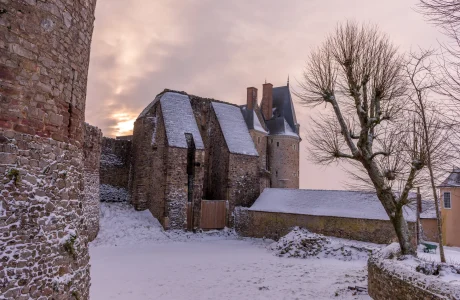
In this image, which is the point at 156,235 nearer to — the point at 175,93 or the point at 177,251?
the point at 177,251

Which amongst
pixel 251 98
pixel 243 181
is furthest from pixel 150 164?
pixel 251 98

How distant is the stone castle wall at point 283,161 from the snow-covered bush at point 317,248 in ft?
44.4

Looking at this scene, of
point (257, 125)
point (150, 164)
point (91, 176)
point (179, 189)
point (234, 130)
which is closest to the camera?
point (91, 176)

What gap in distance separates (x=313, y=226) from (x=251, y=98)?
601 inches

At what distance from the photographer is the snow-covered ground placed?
9.05 meters

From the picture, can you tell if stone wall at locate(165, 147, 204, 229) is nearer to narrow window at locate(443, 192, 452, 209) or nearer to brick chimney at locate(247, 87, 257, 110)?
brick chimney at locate(247, 87, 257, 110)

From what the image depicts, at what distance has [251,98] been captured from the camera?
30.4 m

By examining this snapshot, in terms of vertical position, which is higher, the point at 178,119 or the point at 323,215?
the point at 178,119

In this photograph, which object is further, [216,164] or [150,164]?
[216,164]

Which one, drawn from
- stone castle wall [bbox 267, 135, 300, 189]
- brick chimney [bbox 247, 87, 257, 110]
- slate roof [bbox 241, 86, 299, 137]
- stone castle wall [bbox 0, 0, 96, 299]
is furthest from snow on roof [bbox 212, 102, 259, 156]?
stone castle wall [bbox 0, 0, 96, 299]

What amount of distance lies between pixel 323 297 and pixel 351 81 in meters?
6.42

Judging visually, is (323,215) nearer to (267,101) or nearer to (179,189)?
(179,189)

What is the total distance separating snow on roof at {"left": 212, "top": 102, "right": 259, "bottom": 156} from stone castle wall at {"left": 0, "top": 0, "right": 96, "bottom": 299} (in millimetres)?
18313

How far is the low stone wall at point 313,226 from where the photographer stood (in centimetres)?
1597
